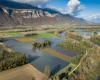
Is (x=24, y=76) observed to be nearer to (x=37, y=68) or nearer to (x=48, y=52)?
(x=37, y=68)

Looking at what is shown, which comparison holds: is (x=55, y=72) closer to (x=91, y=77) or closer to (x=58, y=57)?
(x=91, y=77)

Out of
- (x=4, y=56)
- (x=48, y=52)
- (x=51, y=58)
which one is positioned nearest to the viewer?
(x=4, y=56)

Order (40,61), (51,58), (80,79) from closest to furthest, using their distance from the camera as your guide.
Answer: (80,79)
(40,61)
(51,58)

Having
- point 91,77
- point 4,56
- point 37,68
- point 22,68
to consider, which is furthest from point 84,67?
point 4,56

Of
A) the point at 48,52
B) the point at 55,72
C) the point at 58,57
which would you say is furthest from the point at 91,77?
the point at 48,52

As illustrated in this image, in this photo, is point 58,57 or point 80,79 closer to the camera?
point 80,79

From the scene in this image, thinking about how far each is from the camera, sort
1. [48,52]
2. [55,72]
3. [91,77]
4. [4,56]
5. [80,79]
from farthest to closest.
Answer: [48,52] → [4,56] → [55,72] → [91,77] → [80,79]
